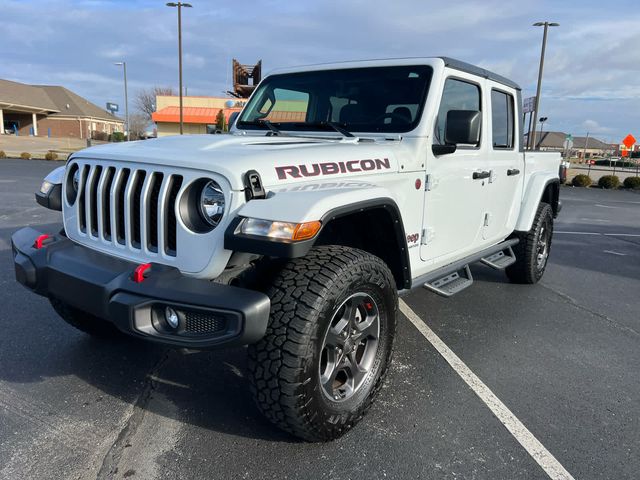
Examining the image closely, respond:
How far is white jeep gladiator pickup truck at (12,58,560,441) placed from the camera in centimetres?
210

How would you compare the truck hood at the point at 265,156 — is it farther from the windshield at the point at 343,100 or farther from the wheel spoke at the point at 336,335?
the wheel spoke at the point at 336,335

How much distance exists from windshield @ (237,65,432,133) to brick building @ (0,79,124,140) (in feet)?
186

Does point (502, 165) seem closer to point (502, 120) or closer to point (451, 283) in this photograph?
point (502, 120)

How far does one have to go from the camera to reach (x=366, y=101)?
3.54 meters

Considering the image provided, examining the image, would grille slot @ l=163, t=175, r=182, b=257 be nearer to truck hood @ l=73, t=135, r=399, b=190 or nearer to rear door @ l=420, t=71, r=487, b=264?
truck hood @ l=73, t=135, r=399, b=190

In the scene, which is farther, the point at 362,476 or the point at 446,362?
the point at 446,362

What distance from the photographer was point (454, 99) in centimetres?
Result: 358

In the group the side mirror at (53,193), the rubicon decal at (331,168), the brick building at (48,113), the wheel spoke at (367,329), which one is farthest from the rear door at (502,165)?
the brick building at (48,113)

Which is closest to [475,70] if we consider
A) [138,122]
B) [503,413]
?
[503,413]

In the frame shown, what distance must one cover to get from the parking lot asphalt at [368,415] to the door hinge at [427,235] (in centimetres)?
84

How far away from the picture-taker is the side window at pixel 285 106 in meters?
3.87

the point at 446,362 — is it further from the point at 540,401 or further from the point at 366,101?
the point at 366,101

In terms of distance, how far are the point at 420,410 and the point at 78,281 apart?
6.33 feet

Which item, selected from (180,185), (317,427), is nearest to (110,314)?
(180,185)
